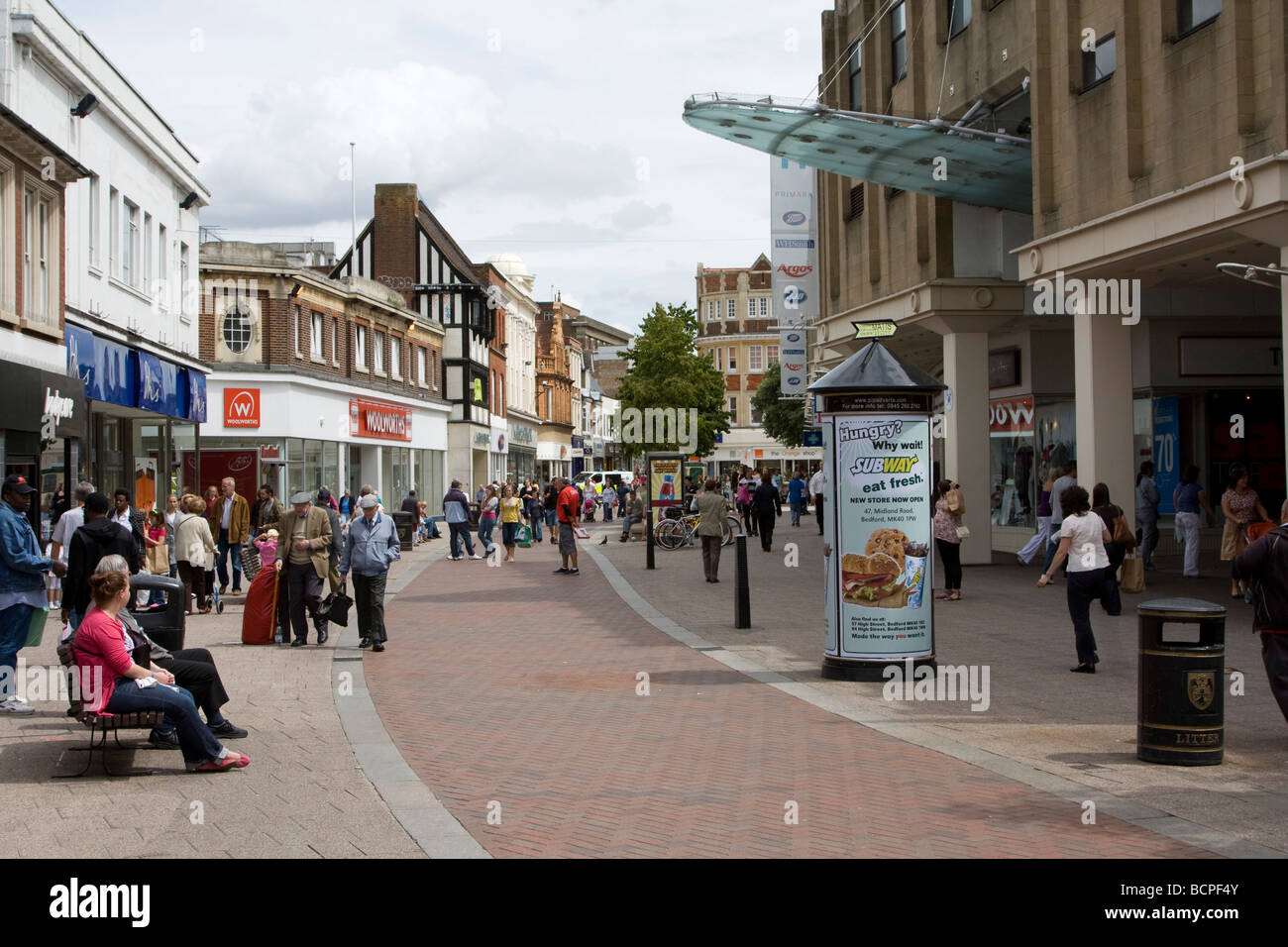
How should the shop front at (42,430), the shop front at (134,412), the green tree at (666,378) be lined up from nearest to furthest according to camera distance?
the shop front at (42,430)
the shop front at (134,412)
the green tree at (666,378)

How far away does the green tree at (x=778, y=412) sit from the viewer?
81.7 meters

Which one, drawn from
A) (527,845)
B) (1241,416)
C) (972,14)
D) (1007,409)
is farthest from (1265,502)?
(527,845)

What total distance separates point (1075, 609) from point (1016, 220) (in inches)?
587

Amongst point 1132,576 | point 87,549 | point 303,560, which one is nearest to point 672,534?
point 1132,576

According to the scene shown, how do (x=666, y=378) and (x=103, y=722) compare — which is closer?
(x=103, y=722)

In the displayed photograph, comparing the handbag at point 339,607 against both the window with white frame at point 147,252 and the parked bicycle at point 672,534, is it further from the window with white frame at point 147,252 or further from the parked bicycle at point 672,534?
the parked bicycle at point 672,534

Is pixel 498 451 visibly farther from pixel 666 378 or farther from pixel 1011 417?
pixel 1011 417

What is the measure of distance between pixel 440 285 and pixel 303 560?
4421 centimetres

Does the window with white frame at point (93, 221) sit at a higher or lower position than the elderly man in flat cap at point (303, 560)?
higher

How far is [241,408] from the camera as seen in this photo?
1458 inches

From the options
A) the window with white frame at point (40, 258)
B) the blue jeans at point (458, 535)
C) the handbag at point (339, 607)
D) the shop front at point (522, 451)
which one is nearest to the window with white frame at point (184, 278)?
the blue jeans at point (458, 535)

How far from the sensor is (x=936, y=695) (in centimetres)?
1099

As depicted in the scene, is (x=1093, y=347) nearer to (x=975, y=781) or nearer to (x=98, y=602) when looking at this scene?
(x=975, y=781)

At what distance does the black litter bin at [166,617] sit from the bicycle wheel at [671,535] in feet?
78.0
